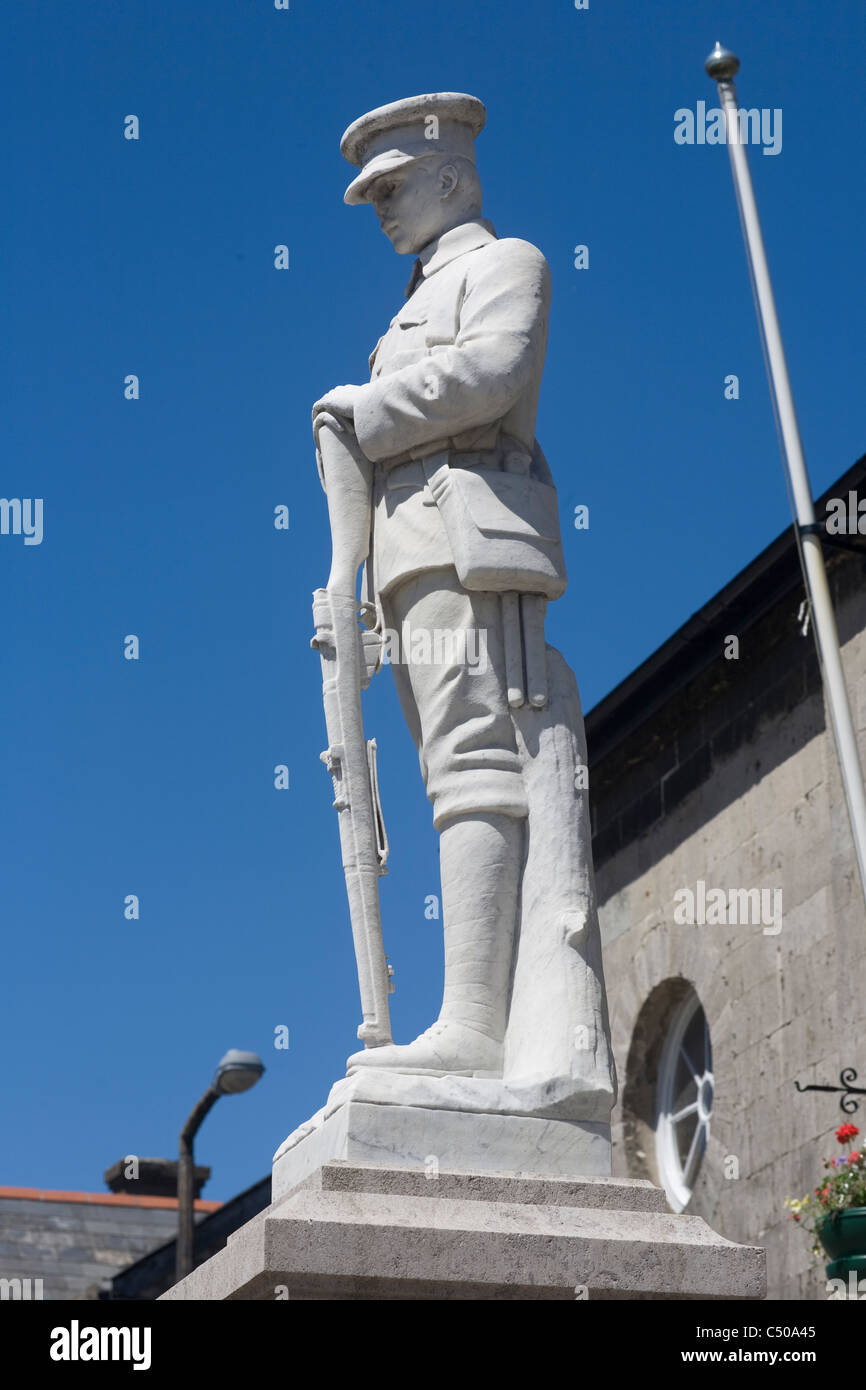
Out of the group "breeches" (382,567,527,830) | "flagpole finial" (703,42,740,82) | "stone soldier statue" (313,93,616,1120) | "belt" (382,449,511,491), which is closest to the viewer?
"stone soldier statue" (313,93,616,1120)

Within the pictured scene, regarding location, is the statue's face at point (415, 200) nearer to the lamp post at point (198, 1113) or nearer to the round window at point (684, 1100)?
the lamp post at point (198, 1113)

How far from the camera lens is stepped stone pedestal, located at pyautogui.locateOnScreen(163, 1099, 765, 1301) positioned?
6094 millimetres

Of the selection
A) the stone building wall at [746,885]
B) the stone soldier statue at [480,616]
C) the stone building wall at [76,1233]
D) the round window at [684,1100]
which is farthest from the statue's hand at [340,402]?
the stone building wall at [76,1233]

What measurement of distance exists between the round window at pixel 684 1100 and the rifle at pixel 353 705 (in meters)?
9.27

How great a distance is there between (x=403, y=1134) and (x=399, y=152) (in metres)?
3.33

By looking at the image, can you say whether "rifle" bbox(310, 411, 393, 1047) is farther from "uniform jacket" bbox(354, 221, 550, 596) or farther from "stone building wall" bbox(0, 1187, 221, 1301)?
"stone building wall" bbox(0, 1187, 221, 1301)

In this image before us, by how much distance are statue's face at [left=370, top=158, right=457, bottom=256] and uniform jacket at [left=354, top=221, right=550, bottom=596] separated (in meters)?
0.18

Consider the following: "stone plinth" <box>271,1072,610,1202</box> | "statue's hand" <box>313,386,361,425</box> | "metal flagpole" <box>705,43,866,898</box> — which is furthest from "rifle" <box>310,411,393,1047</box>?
"metal flagpole" <box>705,43,866,898</box>

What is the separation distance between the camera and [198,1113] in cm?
1477

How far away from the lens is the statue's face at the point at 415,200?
7.73m
